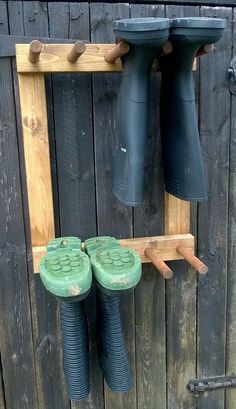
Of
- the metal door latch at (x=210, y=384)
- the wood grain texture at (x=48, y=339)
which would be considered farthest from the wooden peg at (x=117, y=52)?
A: the metal door latch at (x=210, y=384)

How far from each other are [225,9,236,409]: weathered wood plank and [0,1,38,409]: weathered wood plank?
2.37 feet

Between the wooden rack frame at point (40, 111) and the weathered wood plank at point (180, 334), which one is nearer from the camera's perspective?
the wooden rack frame at point (40, 111)

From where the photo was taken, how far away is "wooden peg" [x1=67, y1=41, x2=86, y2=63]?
1192 mm

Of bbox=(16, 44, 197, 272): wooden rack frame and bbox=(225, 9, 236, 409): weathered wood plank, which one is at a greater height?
bbox=(16, 44, 197, 272): wooden rack frame

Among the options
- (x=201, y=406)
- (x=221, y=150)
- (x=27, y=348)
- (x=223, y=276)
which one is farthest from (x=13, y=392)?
(x=221, y=150)

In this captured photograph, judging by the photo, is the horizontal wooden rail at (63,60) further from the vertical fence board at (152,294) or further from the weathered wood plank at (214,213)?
the weathered wood plank at (214,213)

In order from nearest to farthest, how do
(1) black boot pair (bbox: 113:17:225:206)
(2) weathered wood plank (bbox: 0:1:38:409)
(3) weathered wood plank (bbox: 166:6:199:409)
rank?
(1) black boot pair (bbox: 113:17:225:206) → (2) weathered wood plank (bbox: 0:1:38:409) → (3) weathered wood plank (bbox: 166:6:199:409)

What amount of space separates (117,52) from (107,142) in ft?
1.04

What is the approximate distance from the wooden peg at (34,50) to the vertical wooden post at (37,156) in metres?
0.06

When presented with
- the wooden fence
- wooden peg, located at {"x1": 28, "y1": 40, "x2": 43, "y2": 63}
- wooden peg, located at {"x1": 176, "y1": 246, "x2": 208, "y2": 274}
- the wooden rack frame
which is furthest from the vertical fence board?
wooden peg, located at {"x1": 28, "y1": 40, "x2": 43, "y2": 63}

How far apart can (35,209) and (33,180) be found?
0.09m

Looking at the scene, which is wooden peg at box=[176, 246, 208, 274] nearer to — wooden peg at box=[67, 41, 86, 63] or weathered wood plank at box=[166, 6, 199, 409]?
weathered wood plank at box=[166, 6, 199, 409]

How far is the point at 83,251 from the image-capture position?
56.1 inches

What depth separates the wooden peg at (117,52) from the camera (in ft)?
3.92
